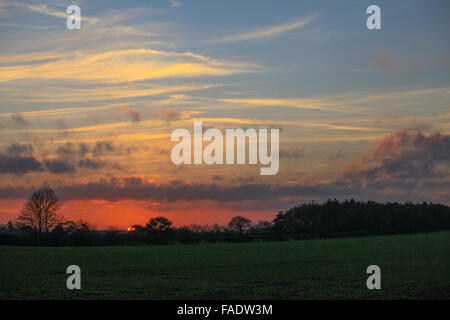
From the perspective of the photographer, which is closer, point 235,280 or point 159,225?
point 235,280

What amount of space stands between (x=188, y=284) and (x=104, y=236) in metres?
56.4

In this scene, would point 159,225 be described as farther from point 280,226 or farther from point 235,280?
point 235,280

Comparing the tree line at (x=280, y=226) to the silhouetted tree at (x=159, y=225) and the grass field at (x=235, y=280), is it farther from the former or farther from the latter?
the grass field at (x=235, y=280)

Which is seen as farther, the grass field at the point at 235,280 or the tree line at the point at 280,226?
the tree line at the point at 280,226

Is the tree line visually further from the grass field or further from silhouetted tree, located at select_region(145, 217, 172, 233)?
the grass field

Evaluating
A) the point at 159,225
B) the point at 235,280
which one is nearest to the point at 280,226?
the point at 159,225

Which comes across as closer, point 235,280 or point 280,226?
point 235,280

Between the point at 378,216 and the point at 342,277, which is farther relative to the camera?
the point at 378,216

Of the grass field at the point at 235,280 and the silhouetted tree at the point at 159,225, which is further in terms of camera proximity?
the silhouetted tree at the point at 159,225

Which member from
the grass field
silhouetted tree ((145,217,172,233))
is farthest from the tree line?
the grass field

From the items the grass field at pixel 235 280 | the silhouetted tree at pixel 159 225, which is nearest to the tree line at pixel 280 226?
the silhouetted tree at pixel 159 225
